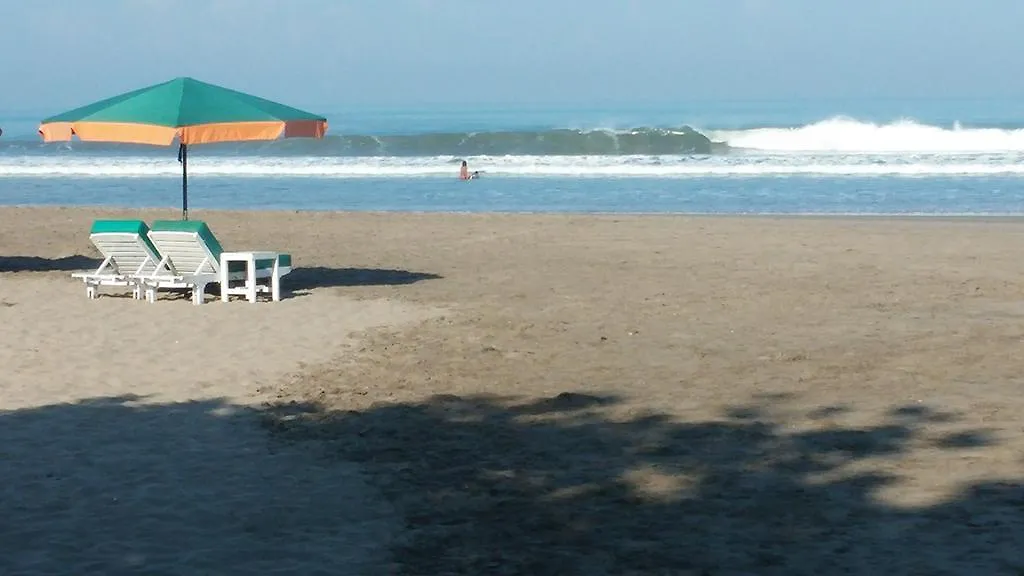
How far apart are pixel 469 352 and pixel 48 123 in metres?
4.85

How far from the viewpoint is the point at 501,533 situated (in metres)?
5.02

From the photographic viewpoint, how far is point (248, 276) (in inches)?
441

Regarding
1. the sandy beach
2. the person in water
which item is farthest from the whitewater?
the sandy beach

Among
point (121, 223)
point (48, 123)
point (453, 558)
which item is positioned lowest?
point (453, 558)

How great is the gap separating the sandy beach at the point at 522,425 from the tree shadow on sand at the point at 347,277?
0.28ft

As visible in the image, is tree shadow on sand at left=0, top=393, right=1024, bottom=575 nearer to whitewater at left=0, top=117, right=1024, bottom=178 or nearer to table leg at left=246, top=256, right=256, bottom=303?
table leg at left=246, top=256, right=256, bottom=303

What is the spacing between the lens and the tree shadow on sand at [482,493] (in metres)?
4.71

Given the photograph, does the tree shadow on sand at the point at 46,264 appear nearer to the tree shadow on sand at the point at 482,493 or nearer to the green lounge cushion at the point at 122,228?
the green lounge cushion at the point at 122,228

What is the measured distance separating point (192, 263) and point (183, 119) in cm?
140

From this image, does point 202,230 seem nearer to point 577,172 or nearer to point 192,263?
point 192,263

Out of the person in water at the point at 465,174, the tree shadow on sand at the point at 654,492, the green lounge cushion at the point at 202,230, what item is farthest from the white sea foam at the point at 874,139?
the tree shadow on sand at the point at 654,492

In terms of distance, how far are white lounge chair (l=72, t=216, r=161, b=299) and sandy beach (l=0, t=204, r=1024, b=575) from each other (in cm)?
19

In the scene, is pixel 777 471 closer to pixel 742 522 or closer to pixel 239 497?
pixel 742 522

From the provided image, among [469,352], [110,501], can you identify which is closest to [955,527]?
[110,501]
